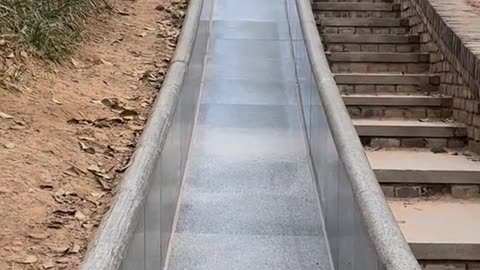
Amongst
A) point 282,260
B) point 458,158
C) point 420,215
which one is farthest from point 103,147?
point 458,158

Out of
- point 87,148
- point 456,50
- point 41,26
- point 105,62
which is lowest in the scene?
point 87,148

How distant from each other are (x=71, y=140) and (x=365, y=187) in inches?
79.6

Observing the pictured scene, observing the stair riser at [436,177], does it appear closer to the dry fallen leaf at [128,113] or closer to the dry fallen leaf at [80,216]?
the dry fallen leaf at [128,113]

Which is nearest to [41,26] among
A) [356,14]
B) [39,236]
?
[39,236]

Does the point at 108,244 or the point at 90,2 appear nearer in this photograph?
the point at 108,244

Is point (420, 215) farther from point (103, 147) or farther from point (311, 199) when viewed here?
point (103, 147)

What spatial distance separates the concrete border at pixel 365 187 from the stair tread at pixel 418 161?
2.15ft

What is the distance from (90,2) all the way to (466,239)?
4.50 m

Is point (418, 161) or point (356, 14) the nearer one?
point (418, 161)

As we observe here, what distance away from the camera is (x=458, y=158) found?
5.98m

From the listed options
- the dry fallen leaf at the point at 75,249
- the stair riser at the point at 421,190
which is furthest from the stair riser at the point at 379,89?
the dry fallen leaf at the point at 75,249

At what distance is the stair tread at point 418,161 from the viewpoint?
5.61 metres

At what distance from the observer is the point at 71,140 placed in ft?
16.4

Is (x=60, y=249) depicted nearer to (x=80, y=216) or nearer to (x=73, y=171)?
(x=80, y=216)
